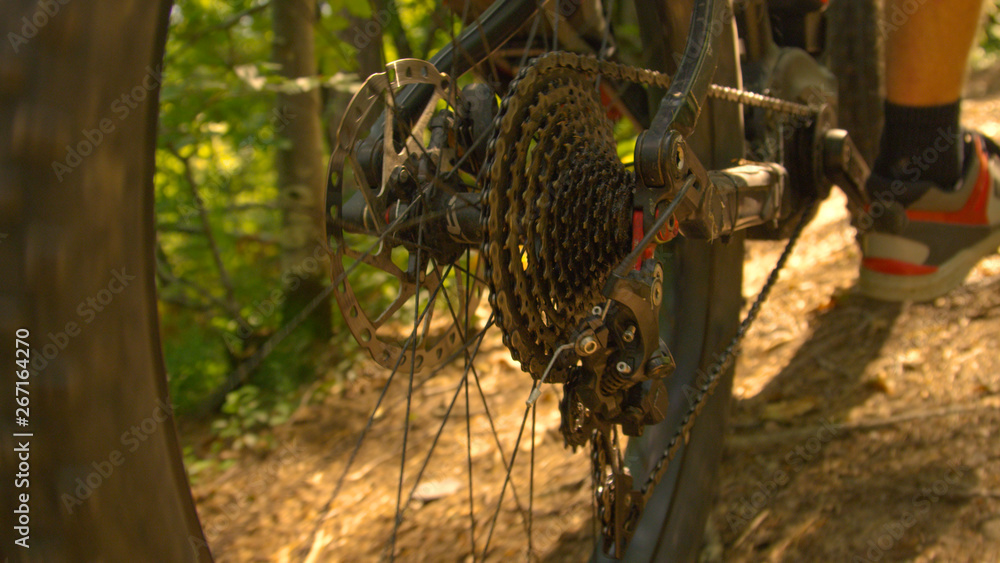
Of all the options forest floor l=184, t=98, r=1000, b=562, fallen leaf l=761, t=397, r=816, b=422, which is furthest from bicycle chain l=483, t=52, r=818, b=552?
fallen leaf l=761, t=397, r=816, b=422

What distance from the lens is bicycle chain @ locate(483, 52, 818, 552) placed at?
34.0 inches

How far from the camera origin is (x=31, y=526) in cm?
54

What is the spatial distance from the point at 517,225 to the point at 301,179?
6.52 feet

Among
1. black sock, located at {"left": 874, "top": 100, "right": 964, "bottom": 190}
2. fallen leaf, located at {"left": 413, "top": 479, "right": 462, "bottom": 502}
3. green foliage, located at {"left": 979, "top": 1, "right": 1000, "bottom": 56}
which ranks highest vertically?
green foliage, located at {"left": 979, "top": 1, "right": 1000, "bottom": 56}

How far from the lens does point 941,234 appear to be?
1.88 meters

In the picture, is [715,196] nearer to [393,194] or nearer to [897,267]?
[393,194]

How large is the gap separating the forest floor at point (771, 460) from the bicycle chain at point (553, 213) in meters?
0.20

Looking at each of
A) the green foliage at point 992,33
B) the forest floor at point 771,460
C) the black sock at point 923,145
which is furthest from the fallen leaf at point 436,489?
the green foliage at point 992,33

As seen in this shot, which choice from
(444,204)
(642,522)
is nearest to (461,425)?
(642,522)

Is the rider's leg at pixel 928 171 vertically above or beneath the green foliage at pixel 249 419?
above

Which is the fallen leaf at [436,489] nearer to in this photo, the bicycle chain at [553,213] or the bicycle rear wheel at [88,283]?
the bicycle chain at [553,213]

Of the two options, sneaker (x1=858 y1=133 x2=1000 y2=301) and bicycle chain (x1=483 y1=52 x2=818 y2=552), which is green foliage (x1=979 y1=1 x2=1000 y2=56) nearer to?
sneaker (x1=858 y1=133 x2=1000 y2=301)

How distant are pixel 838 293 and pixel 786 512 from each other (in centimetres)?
106

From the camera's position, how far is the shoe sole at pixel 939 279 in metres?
1.90
